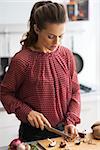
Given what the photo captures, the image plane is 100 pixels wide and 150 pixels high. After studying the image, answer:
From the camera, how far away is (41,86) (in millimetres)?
1219

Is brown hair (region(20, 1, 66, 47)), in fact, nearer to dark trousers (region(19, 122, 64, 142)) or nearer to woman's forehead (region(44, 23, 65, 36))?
woman's forehead (region(44, 23, 65, 36))

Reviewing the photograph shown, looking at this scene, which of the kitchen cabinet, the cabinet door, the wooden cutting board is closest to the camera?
the wooden cutting board

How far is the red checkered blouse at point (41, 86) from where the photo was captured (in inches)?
47.6

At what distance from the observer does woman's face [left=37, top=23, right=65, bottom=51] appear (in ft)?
3.76

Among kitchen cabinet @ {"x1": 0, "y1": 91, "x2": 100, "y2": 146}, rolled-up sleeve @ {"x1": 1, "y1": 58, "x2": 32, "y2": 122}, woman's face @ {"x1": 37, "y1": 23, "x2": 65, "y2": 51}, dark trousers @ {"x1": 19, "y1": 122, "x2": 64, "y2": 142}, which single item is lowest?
kitchen cabinet @ {"x1": 0, "y1": 91, "x2": 100, "y2": 146}

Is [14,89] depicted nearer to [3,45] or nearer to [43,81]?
[43,81]

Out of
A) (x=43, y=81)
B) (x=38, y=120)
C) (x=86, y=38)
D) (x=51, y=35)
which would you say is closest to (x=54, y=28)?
(x=51, y=35)

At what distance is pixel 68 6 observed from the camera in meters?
2.29

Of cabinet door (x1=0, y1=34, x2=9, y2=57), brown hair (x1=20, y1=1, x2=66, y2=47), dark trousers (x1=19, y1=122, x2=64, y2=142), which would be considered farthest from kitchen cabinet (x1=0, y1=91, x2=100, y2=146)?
brown hair (x1=20, y1=1, x2=66, y2=47)

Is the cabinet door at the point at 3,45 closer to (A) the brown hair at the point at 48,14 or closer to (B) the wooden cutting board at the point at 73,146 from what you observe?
(A) the brown hair at the point at 48,14

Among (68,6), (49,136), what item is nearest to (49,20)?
(49,136)

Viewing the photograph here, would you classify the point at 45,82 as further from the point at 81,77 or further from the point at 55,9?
the point at 81,77

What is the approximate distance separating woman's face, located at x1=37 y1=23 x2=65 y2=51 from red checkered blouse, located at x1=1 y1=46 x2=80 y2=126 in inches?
3.2

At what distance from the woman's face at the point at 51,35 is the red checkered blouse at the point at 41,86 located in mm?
81
